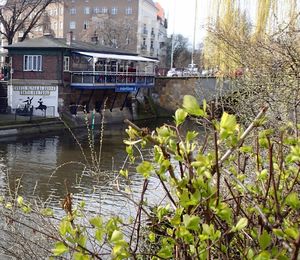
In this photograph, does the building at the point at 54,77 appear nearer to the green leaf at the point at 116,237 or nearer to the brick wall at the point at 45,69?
the brick wall at the point at 45,69

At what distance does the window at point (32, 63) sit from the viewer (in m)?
28.9

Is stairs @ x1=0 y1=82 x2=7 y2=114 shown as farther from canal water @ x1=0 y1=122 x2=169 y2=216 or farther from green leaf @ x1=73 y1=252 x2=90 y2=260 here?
green leaf @ x1=73 y1=252 x2=90 y2=260

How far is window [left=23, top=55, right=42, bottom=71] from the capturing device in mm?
28906

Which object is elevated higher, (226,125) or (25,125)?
(226,125)

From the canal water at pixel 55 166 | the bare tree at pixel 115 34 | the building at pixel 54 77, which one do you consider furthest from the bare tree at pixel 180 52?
the canal water at pixel 55 166

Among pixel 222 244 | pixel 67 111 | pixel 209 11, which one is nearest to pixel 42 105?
pixel 67 111

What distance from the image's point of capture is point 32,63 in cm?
2900

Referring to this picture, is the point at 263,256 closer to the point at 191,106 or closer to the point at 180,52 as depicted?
the point at 191,106

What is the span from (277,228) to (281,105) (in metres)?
5.48

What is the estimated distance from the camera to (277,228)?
5.65 feet

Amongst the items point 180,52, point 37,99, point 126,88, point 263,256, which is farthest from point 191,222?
point 180,52

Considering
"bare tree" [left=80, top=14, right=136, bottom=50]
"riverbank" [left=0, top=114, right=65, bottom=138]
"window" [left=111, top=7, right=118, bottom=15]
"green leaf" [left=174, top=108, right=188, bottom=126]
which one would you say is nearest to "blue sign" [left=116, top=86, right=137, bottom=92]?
"riverbank" [left=0, top=114, right=65, bottom=138]

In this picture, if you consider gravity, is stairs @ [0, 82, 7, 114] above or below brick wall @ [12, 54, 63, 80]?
below

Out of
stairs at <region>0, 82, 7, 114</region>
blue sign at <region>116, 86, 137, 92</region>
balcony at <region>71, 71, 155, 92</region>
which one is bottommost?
stairs at <region>0, 82, 7, 114</region>
